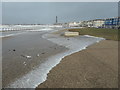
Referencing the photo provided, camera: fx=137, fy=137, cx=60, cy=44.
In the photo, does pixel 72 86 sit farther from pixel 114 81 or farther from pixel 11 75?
pixel 11 75

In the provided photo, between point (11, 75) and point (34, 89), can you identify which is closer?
point (34, 89)

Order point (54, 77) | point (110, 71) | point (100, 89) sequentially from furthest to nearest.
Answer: point (110, 71), point (54, 77), point (100, 89)

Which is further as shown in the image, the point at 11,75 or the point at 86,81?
the point at 11,75

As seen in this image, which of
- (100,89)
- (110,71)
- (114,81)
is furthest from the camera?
(110,71)

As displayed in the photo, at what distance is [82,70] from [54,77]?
1.45m

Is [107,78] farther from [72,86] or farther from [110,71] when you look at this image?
[72,86]

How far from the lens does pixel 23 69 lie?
21.3 ft

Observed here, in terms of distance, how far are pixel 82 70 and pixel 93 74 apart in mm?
621

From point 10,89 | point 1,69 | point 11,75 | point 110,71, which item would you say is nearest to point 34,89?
point 10,89

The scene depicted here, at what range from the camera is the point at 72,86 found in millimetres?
4641

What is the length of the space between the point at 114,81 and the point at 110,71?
107cm

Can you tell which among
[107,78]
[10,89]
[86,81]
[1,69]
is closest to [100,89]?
[86,81]

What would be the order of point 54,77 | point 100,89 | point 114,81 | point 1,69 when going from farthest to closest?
1. point 1,69
2. point 54,77
3. point 114,81
4. point 100,89

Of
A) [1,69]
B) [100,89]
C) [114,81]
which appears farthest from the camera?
[1,69]
